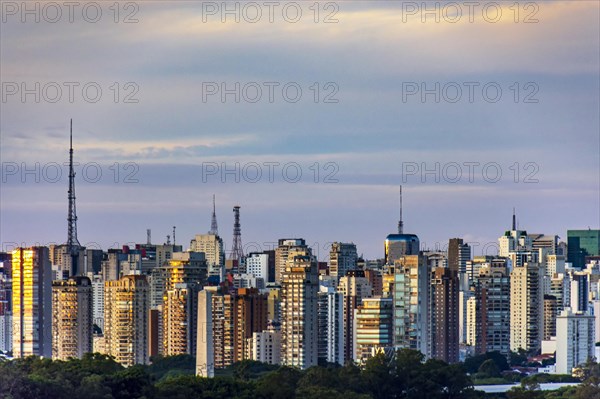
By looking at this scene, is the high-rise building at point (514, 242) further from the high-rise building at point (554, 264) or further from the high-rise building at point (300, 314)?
the high-rise building at point (300, 314)

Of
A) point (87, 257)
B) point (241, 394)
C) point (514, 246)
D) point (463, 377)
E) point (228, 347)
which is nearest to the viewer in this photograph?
point (241, 394)

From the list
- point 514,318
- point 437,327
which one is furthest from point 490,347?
point 437,327

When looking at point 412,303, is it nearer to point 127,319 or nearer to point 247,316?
point 247,316

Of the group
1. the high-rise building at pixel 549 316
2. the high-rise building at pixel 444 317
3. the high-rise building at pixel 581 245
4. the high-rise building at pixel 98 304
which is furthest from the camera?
the high-rise building at pixel 581 245

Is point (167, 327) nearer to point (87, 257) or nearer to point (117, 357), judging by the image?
point (117, 357)

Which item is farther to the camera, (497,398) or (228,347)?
(228,347)

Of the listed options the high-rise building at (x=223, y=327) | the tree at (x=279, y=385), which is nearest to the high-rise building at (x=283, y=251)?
the high-rise building at (x=223, y=327)

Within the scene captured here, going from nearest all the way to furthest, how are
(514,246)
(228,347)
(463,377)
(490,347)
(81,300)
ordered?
(463,377), (228,347), (81,300), (490,347), (514,246)
